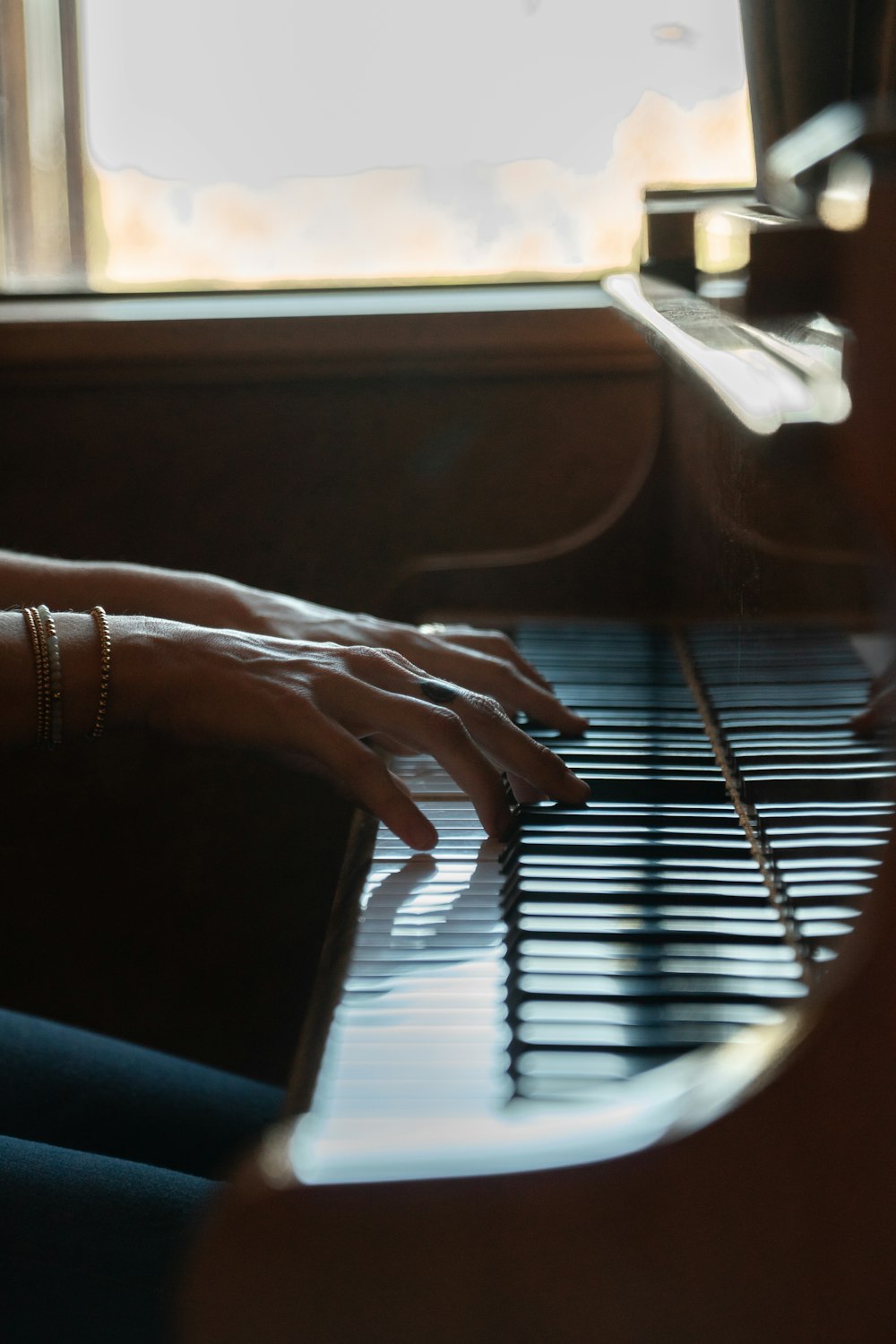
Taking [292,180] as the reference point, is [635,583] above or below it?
below

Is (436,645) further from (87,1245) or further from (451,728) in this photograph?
(87,1245)

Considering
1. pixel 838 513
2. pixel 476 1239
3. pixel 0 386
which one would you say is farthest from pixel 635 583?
pixel 476 1239

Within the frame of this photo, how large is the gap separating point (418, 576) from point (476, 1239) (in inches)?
43.2

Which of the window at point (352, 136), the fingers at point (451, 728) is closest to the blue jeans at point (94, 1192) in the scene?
the fingers at point (451, 728)

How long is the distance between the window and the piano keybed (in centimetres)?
124

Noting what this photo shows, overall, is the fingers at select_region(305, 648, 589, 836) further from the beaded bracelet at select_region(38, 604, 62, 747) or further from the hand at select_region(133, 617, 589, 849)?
the beaded bracelet at select_region(38, 604, 62, 747)

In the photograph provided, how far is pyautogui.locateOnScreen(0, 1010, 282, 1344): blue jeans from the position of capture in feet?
2.11

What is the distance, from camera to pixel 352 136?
78.2 inches

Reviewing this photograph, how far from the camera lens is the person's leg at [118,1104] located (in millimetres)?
948

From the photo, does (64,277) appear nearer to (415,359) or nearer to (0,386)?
(0,386)

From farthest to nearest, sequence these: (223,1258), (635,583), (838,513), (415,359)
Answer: (415,359)
(635,583)
(838,513)
(223,1258)

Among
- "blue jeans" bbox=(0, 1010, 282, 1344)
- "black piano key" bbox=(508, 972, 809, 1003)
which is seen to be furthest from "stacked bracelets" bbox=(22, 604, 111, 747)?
"black piano key" bbox=(508, 972, 809, 1003)

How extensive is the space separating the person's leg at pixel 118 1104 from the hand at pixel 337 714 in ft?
1.08

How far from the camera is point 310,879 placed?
1.77 m
